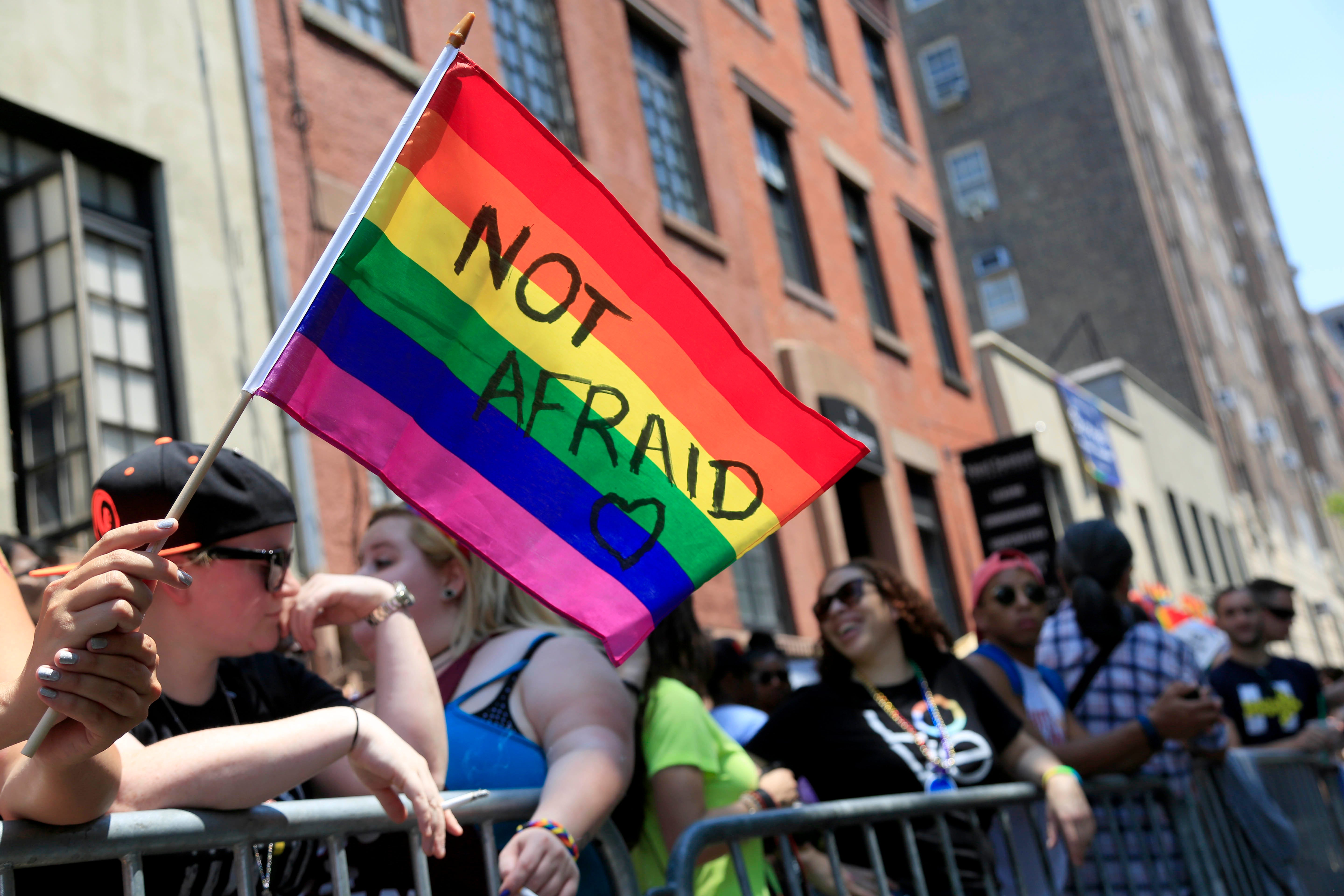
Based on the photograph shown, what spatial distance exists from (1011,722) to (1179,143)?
40.6 metres

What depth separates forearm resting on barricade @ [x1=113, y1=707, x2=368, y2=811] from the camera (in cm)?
197

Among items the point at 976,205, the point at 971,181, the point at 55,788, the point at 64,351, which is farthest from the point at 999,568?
the point at 971,181

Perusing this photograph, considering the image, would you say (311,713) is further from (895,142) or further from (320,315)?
(895,142)

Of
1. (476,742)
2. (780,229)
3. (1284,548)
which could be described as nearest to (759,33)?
(780,229)

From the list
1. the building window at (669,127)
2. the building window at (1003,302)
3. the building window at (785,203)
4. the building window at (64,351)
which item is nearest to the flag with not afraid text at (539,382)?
the building window at (64,351)

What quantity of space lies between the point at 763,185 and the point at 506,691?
11291 millimetres

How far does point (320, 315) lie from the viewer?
2.30m

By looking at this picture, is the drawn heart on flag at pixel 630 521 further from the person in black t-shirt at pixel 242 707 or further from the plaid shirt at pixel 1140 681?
the plaid shirt at pixel 1140 681

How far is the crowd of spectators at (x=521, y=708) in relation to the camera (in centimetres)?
181

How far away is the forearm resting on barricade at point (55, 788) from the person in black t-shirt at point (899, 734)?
219 centimetres

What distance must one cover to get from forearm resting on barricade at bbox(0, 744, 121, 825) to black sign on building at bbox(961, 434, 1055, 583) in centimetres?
1304

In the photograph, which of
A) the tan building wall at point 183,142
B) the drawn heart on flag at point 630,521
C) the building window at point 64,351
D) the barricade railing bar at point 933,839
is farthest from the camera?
the tan building wall at point 183,142

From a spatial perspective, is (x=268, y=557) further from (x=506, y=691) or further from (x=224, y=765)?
(x=506, y=691)

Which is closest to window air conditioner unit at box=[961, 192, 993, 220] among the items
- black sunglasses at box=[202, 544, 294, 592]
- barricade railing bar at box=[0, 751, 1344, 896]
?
barricade railing bar at box=[0, 751, 1344, 896]
